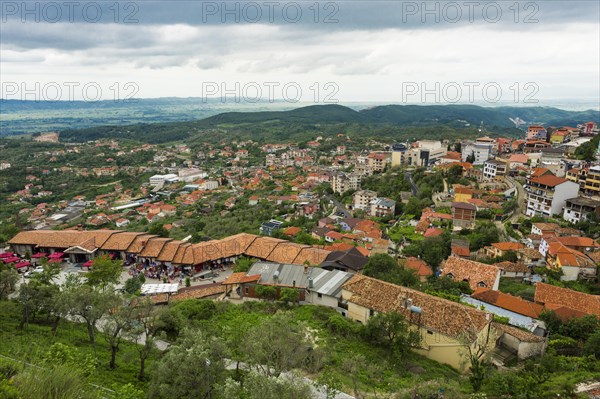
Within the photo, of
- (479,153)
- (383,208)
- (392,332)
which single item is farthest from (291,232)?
(479,153)

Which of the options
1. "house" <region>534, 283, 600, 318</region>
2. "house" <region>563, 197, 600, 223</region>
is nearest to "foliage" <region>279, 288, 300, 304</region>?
"house" <region>534, 283, 600, 318</region>

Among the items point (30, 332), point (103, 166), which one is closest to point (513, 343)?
point (30, 332)

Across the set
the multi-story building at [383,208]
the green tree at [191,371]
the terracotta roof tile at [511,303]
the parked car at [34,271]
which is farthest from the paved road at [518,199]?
the parked car at [34,271]

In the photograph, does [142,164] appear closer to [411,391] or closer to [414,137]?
Result: [414,137]

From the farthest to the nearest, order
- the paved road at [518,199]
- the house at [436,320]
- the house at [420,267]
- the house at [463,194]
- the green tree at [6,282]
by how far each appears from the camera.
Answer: the house at [463,194] → the paved road at [518,199] → the house at [420,267] → the green tree at [6,282] → the house at [436,320]

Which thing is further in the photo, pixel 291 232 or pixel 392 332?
pixel 291 232

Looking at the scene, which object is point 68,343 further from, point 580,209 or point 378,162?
point 378,162

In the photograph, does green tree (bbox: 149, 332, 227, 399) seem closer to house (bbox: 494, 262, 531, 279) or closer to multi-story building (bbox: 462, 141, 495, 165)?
house (bbox: 494, 262, 531, 279)

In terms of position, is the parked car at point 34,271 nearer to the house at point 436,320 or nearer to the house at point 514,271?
the house at point 436,320
